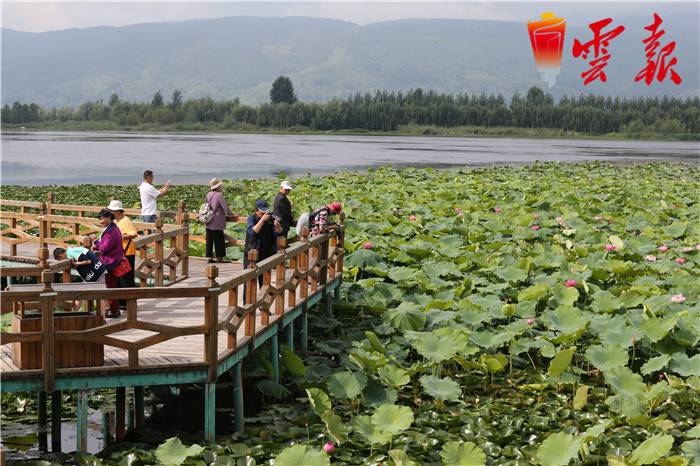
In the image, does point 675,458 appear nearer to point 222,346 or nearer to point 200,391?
point 222,346

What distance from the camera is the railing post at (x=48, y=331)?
6.05 metres

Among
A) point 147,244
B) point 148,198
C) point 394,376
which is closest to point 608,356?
point 394,376

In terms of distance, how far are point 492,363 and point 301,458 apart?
2806 mm

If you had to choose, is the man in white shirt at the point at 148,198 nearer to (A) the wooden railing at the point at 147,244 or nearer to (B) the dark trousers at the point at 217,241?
(A) the wooden railing at the point at 147,244

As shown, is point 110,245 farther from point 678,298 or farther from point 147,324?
point 678,298

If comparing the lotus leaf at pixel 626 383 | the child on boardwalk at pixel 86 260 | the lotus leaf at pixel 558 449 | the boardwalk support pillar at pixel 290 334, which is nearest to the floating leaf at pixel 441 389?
the lotus leaf at pixel 558 449

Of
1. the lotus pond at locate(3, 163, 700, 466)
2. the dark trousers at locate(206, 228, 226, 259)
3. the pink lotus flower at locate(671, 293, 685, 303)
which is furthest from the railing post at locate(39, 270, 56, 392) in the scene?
the pink lotus flower at locate(671, 293, 685, 303)

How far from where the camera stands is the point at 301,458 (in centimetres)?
540

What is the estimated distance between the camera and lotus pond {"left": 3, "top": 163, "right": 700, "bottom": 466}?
6.06 metres

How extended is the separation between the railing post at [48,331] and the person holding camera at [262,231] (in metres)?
2.94

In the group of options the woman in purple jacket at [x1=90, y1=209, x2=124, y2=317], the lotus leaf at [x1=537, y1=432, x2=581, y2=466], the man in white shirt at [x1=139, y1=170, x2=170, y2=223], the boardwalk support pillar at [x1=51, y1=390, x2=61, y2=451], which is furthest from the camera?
the man in white shirt at [x1=139, y1=170, x2=170, y2=223]

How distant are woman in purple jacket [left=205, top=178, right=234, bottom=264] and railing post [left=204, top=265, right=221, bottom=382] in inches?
165

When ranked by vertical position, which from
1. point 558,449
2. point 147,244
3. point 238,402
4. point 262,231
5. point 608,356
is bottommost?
point 238,402

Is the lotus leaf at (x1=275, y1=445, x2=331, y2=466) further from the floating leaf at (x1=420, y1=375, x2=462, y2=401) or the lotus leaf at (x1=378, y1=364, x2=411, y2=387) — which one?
the floating leaf at (x1=420, y1=375, x2=462, y2=401)
